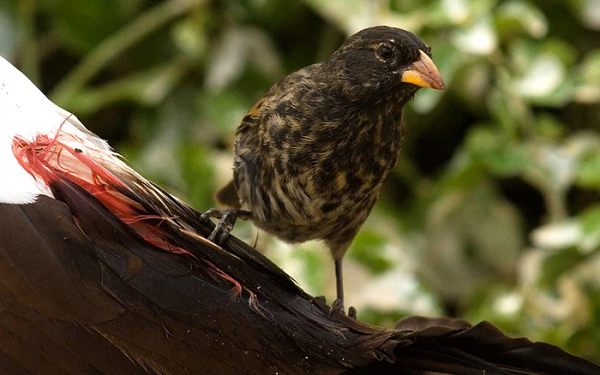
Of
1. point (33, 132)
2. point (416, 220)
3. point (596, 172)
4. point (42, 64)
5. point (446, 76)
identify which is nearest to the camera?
point (33, 132)

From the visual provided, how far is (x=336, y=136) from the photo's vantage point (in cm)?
143

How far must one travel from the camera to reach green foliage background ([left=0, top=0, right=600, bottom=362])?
7.39 feet

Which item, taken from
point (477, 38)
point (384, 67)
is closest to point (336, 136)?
point (384, 67)

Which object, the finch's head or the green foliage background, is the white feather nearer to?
the finch's head

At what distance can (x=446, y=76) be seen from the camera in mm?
2252

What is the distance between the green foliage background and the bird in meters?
0.99

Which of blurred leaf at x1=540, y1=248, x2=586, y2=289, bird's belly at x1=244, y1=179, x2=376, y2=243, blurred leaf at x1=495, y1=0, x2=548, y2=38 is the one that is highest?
blurred leaf at x1=495, y1=0, x2=548, y2=38

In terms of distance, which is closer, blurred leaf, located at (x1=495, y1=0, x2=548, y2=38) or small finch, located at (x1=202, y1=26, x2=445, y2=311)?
small finch, located at (x1=202, y1=26, x2=445, y2=311)

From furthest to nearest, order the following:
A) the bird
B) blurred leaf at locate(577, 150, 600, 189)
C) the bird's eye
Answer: blurred leaf at locate(577, 150, 600, 189)
the bird's eye
the bird

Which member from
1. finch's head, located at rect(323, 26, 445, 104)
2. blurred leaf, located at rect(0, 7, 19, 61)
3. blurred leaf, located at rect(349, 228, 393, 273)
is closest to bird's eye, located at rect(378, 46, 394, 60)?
finch's head, located at rect(323, 26, 445, 104)

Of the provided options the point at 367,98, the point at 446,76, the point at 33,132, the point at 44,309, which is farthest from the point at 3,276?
the point at 446,76

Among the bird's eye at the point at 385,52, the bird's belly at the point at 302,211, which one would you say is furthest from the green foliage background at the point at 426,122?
the bird's eye at the point at 385,52

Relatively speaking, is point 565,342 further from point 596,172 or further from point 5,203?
point 5,203

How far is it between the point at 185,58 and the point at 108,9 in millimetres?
282
